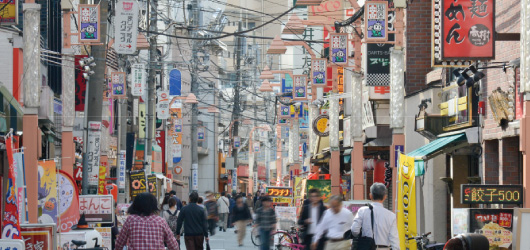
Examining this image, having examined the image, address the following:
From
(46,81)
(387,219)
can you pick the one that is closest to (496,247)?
(387,219)

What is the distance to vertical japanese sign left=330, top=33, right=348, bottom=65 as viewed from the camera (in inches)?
1190

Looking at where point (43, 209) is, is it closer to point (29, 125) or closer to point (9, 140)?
point (29, 125)

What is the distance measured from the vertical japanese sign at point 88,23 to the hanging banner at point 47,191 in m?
5.79

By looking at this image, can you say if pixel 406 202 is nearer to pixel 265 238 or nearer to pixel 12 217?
pixel 265 238

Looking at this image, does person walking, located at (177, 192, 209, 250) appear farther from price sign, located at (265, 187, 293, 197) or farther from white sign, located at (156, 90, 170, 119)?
white sign, located at (156, 90, 170, 119)

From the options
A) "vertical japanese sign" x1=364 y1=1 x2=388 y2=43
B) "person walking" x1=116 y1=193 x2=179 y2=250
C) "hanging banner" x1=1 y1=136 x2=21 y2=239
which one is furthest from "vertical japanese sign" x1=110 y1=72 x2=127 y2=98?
"person walking" x1=116 y1=193 x2=179 y2=250

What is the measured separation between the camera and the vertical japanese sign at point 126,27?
25672 millimetres

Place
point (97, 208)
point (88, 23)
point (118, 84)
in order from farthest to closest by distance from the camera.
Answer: point (118, 84)
point (88, 23)
point (97, 208)

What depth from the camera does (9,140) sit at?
14.5 metres

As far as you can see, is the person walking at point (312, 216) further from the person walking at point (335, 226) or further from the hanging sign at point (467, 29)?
the hanging sign at point (467, 29)

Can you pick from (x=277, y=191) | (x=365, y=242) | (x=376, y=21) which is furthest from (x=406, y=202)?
(x=277, y=191)

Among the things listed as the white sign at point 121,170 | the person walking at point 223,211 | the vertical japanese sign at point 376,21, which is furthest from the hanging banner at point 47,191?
the person walking at point 223,211

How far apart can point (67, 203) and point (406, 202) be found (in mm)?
6724

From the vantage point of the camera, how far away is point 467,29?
18.3 m
